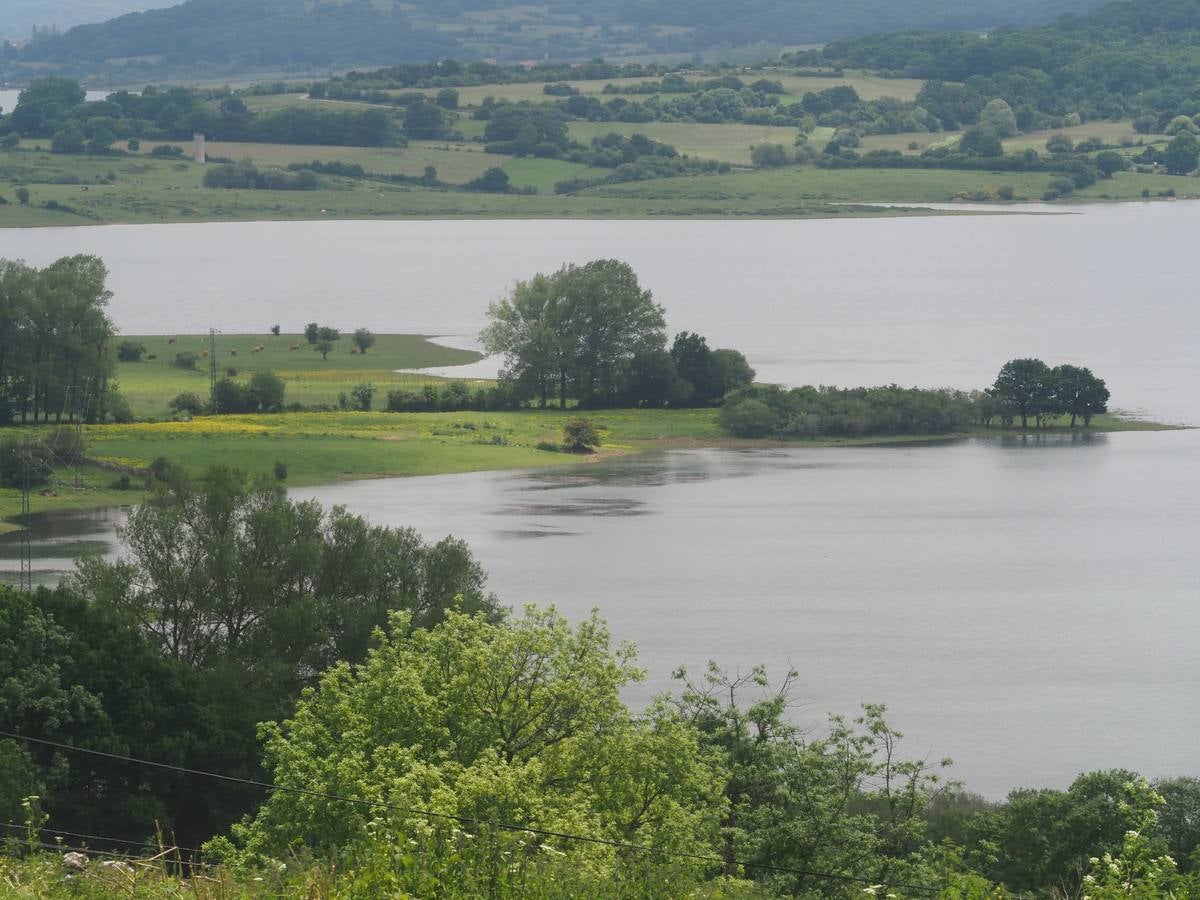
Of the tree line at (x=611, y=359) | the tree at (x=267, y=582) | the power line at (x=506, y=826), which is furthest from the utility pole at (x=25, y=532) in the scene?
the tree line at (x=611, y=359)

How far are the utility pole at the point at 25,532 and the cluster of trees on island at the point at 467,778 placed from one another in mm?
11022

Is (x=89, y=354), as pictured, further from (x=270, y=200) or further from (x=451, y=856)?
(x=270, y=200)

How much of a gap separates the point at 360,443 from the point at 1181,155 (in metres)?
131

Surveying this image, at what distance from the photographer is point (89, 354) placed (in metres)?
62.7

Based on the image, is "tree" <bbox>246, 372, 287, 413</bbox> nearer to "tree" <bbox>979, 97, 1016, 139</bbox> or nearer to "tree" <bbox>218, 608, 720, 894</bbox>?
"tree" <bbox>218, 608, 720, 894</bbox>

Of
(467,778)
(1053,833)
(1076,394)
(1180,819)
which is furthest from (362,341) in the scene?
(467,778)

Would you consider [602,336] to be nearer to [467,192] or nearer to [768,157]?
[467,192]

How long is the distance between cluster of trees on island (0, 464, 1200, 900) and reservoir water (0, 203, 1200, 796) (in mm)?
5803

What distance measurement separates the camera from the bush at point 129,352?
3007 inches

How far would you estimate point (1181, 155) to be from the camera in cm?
17312

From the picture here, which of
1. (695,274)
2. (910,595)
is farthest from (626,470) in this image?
(695,274)

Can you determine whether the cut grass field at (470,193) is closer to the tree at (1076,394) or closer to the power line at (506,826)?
the tree at (1076,394)

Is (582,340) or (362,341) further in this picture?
(362,341)

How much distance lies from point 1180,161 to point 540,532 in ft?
452
